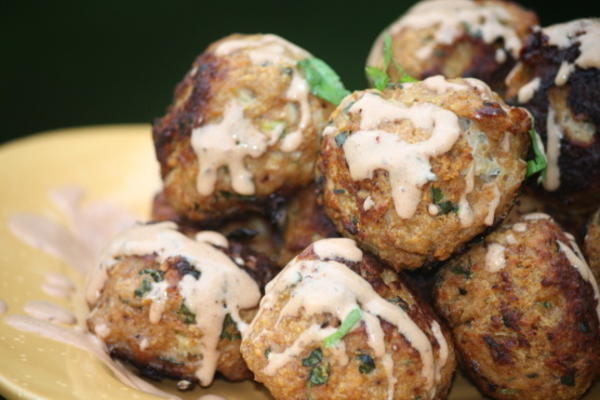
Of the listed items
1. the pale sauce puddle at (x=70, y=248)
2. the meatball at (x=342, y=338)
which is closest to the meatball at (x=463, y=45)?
the meatball at (x=342, y=338)

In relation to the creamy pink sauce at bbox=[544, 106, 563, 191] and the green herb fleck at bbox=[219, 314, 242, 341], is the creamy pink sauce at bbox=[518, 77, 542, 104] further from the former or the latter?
the green herb fleck at bbox=[219, 314, 242, 341]

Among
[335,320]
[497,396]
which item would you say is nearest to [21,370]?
[335,320]

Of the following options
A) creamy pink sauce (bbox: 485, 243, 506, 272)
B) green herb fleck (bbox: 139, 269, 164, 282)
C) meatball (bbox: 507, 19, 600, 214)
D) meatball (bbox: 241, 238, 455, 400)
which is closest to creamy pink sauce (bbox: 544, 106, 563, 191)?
meatball (bbox: 507, 19, 600, 214)

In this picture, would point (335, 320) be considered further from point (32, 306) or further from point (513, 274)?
point (32, 306)

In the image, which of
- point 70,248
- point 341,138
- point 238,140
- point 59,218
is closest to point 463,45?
point 341,138

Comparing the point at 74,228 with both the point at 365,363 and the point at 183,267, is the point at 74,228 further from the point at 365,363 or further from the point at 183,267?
the point at 365,363

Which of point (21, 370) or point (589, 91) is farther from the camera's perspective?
point (589, 91)
